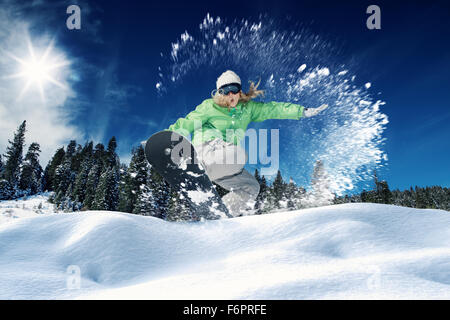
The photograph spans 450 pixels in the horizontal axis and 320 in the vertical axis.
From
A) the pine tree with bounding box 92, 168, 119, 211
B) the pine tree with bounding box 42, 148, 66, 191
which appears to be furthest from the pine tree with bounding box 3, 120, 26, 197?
the pine tree with bounding box 92, 168, 119, 211

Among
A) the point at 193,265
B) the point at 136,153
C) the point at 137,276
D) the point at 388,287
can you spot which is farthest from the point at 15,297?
the point at 136,153

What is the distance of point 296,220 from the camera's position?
2.46m

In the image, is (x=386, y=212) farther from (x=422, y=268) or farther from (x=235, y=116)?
(x=235, y=116)

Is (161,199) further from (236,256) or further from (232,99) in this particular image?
(236,256)

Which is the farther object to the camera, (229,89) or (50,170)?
(50,170)

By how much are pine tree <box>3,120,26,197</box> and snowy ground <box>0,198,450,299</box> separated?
60794 millimetres

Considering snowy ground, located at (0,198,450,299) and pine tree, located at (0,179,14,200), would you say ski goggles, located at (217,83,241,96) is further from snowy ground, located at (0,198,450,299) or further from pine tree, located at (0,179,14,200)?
pine tree, located at (0,179,14,200)

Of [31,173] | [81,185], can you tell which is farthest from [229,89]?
[31,173]

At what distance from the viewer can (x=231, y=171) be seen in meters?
4.97

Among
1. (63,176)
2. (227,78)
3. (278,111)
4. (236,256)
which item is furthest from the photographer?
(63,176)

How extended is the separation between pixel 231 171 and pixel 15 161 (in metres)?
61.4

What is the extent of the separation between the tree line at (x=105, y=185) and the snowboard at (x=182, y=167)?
4621mm

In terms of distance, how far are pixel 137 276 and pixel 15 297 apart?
676mm

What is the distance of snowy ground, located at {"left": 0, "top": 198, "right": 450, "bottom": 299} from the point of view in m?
1.44
